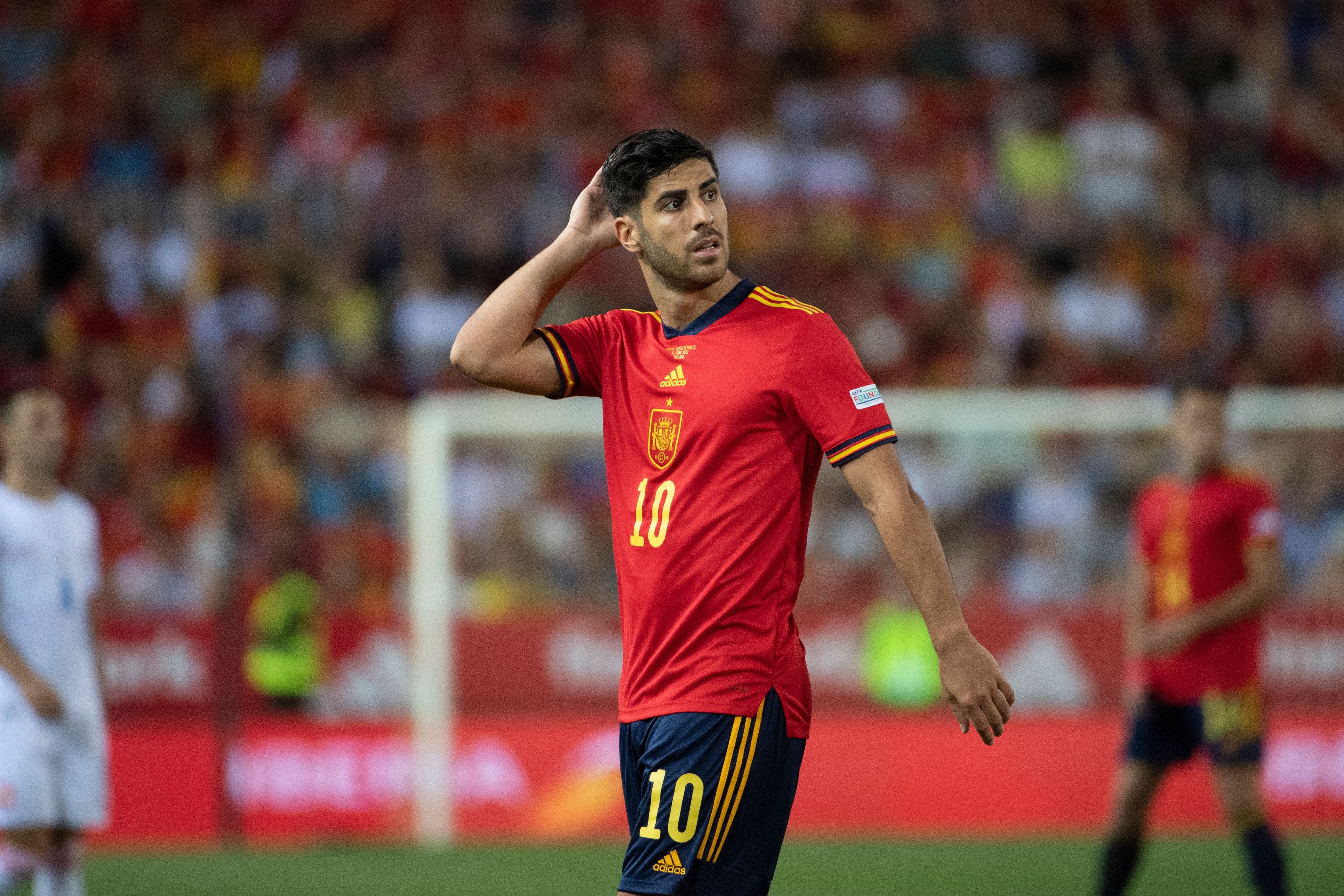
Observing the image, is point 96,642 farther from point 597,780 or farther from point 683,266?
point 597,780

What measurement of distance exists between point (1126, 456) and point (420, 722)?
5.30 metres

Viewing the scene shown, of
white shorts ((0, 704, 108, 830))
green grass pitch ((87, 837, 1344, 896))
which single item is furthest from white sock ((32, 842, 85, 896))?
green grass pitch ((87, 837, 1344, 896))

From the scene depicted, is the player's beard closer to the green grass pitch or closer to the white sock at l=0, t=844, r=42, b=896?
the white sock at l=0, t=844, r=42, b=896

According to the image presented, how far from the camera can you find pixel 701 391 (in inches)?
149

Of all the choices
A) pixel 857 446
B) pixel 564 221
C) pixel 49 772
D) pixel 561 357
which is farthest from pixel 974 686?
pixel 564 221

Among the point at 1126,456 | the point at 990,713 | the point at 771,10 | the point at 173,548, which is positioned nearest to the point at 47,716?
the point at 990,713

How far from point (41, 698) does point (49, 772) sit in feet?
1.24

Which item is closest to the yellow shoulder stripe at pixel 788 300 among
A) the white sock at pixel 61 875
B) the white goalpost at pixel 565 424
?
the white sock at pixel 61 875

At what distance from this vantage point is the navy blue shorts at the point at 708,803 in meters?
3.65

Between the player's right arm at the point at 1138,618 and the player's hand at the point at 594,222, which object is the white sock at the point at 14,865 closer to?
the player's hand at the point at 594,222

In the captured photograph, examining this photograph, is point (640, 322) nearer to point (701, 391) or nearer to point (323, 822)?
point (701, 391)

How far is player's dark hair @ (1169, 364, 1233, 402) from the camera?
21.8 ft

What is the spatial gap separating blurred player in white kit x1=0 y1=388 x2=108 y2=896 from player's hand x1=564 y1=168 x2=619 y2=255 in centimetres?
318

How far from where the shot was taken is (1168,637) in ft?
21.9
